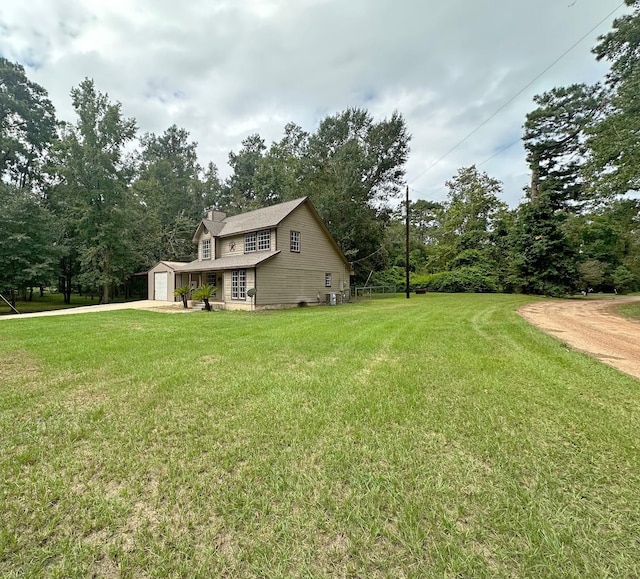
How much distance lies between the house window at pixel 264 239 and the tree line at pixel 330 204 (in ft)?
25.2

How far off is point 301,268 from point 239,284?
3663 millimetres

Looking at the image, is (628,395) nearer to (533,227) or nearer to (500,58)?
(500,58)

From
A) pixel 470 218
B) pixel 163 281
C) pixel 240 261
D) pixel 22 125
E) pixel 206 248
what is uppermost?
pixel 22 125

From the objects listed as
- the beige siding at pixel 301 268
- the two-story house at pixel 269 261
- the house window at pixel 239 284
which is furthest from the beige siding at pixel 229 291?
the beige siding at pixel 301 268

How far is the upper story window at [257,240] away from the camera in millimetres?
16922

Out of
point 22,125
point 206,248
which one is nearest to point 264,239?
point 206,248

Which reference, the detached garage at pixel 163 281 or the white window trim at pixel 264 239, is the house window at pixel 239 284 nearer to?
the white window trim at pixel 264 239

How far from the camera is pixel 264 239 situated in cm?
1709

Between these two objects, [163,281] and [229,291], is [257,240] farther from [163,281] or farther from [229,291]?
[163,281]

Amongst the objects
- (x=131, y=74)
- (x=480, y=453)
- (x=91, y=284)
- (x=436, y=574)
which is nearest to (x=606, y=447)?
(x=480, y=453)

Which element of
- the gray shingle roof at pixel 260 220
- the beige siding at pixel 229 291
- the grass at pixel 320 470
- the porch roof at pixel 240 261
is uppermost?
the gray shingle roof at pixel 260 220

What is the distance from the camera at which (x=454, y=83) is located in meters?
13.5

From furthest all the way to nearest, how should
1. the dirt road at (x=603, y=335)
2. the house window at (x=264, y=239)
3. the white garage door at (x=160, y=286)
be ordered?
the white garage door at (x=160, y=286) → the house window at (x=264, y=239) → the dirt road at (x=603, y=335)

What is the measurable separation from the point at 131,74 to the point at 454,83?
15.4 m
